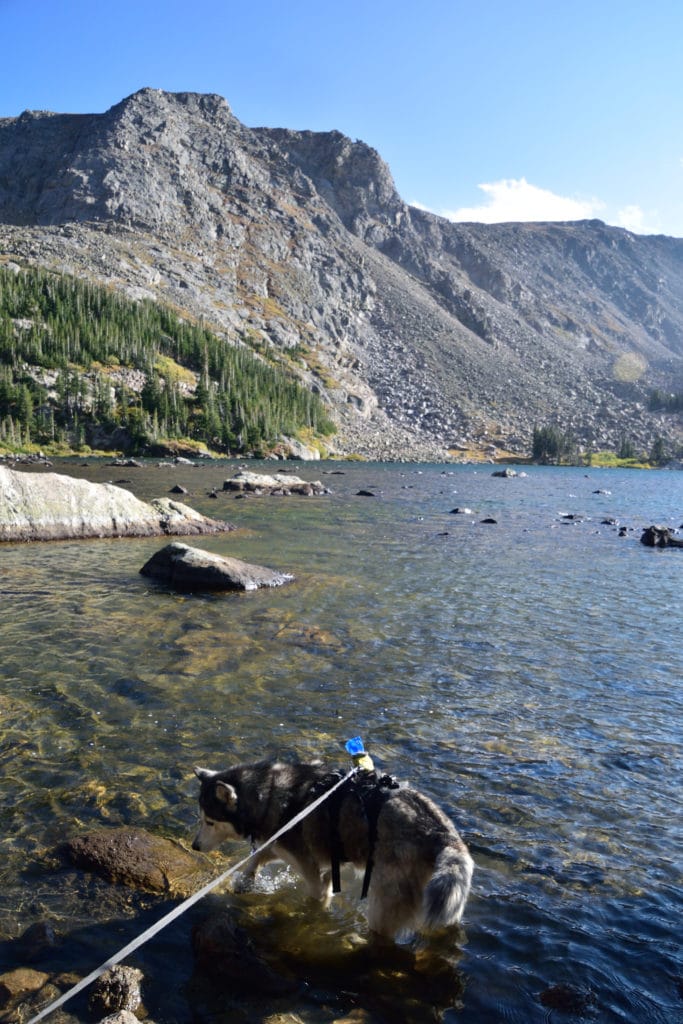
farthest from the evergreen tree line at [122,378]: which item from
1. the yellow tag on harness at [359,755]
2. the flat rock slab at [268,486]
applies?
the yellow tag on harness at [359,755]

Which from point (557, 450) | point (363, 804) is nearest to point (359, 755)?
point (363, 804)

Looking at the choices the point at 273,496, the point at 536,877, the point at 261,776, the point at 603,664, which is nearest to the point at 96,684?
the point at 261,776

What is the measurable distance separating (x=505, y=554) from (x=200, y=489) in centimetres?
3474

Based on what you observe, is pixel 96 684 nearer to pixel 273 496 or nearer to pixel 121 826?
pixel 121 826

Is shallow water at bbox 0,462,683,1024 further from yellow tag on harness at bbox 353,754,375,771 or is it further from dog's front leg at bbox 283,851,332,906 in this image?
yellow tag on harness at bbox 353,754,375,771

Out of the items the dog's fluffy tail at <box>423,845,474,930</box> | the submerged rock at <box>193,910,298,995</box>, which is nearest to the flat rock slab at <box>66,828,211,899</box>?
the submerged rock at <box>193,910,298,995</box>

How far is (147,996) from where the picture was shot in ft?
16.8

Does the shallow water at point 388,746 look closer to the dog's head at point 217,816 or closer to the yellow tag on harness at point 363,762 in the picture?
the dog's head at point 217,816

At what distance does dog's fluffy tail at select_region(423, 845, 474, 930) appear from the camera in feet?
17.0

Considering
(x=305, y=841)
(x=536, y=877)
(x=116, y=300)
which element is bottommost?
(x=536, y=877)

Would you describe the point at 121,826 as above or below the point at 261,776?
below

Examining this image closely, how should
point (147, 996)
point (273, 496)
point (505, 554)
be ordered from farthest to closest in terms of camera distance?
point (273, 496) → point (505, 554) → point (147, 996)

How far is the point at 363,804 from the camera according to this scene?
238 inches

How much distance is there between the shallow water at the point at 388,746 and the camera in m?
5.58
